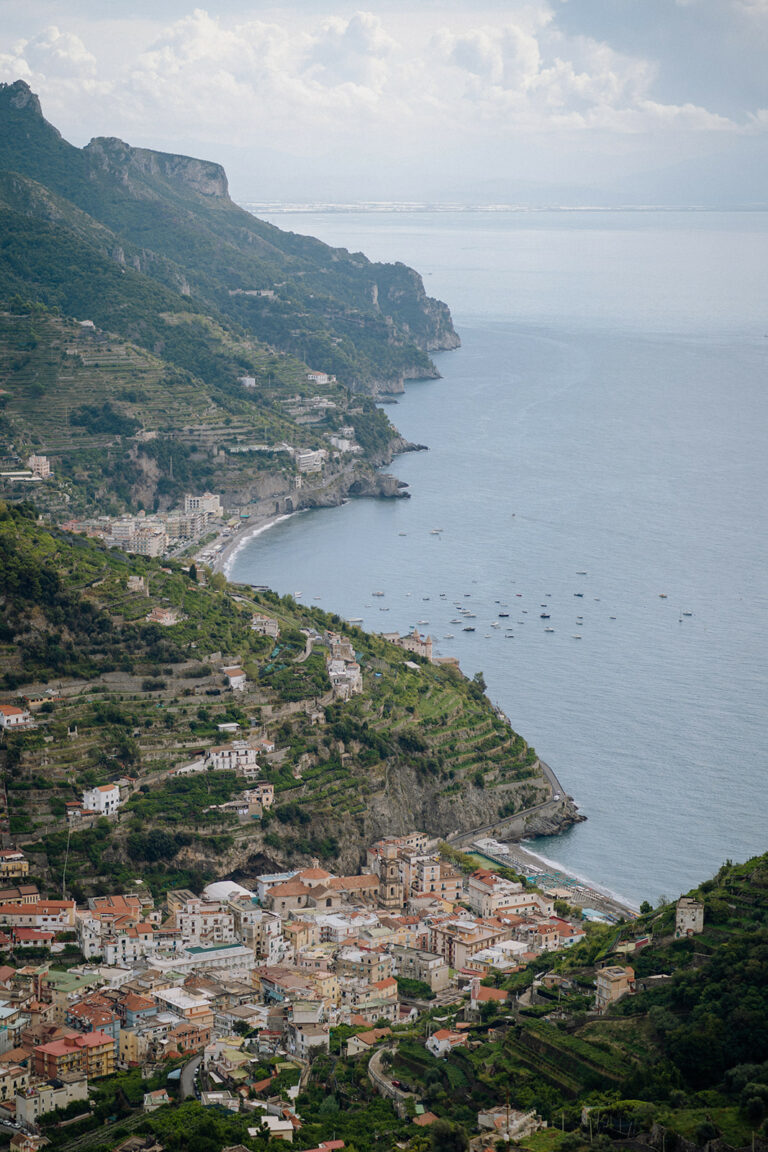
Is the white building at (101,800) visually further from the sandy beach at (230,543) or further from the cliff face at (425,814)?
the sandy beach at (230,543)

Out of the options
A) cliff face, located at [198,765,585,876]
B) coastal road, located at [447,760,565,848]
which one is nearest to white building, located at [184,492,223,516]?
cliff face, located at [198,765,585,876]

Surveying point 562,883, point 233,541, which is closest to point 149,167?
point 233,541

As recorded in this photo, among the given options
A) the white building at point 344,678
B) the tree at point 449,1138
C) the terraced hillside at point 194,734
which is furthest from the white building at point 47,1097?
the white building at point 344,678

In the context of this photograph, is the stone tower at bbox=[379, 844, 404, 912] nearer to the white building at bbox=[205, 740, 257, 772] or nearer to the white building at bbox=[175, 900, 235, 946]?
the white building at bbox=[205, 740, 257, 772]

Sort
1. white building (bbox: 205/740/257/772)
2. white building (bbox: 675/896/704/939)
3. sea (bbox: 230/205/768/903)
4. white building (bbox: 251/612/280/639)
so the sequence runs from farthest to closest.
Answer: white building (bbox: 251/612/280/639)
sea (bbox: 230/205/768/903)
white building (bbox: 205/740/257/772)
white building (bbox: 675/896/704/939)

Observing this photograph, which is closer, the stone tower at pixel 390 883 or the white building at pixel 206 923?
the white building at pixel 206 923

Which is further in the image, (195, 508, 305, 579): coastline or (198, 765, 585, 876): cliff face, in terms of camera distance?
(195, 508, 305, 579): coastline
